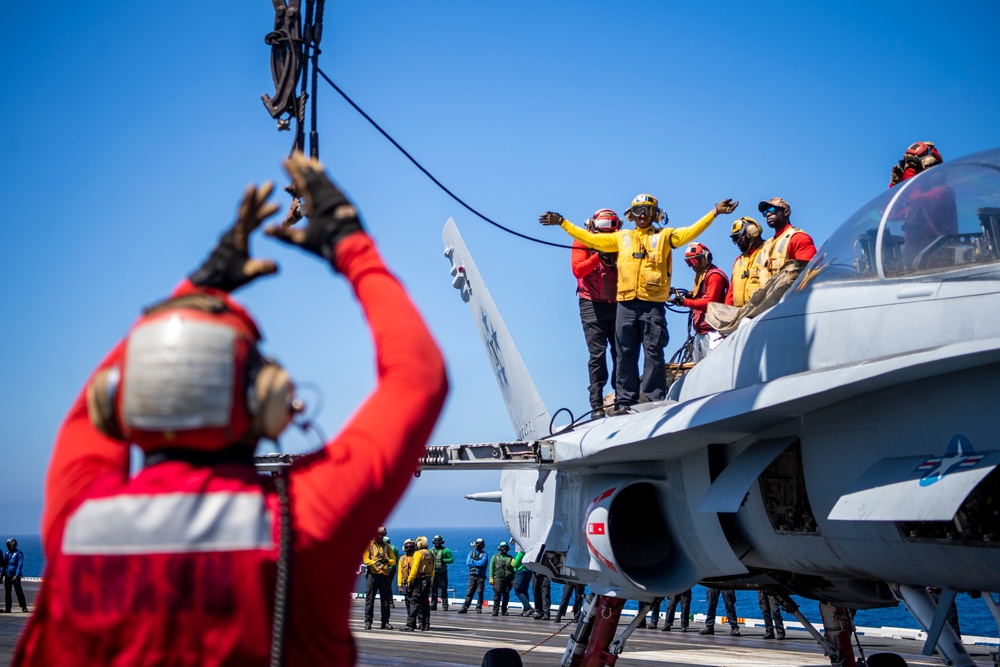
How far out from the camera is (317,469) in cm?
185

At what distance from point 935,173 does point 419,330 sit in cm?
394

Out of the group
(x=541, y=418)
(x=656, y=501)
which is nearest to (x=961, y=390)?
(x=656, y=501)

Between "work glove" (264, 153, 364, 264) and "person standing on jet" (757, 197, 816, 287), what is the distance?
691 centimetres

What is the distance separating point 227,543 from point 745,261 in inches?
323

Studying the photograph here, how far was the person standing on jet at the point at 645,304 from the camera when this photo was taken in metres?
8.69

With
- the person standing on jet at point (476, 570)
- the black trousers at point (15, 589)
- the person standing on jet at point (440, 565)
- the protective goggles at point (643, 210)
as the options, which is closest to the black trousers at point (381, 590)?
the person standing on jet at point (440, 565)

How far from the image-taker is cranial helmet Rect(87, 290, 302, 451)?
178 centimetres

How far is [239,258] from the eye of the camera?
81.7 inches

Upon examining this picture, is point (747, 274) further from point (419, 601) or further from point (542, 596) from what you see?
point (542, 596)

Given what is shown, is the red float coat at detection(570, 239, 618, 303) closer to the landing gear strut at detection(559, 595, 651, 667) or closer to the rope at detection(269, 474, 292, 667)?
the landing gear strut at detection(559, 595, 651, 667)

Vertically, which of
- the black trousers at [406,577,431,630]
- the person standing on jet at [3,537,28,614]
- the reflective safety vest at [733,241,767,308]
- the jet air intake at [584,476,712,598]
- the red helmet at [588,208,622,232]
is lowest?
the black trousers at [406,577,431,630]

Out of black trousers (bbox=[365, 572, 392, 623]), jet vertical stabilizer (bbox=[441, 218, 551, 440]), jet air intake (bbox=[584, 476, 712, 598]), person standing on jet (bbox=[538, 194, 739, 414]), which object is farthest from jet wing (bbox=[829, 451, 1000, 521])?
black trousers (bbox=[365, 572, 392, 623])

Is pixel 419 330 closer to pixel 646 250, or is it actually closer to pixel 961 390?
pixel 961 390

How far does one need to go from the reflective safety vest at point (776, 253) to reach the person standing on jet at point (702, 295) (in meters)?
0.64
